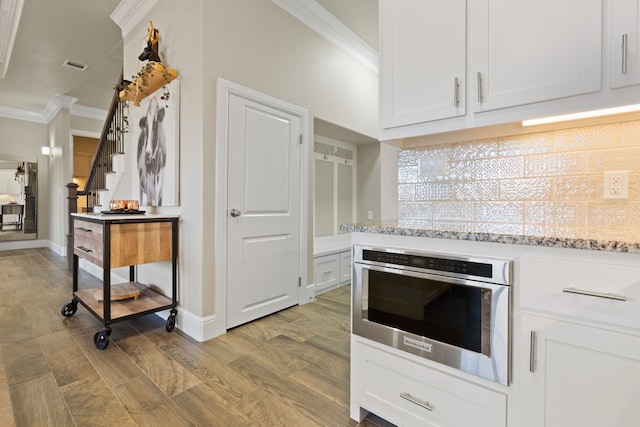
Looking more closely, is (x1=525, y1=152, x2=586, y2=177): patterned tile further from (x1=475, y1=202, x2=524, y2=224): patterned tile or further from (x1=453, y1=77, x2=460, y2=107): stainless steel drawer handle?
(x1=453, y1=77, x2=460, y2=107): stainless steel drawer handle

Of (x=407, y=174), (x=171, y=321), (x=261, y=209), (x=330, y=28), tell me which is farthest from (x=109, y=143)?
(x=407, y=174)

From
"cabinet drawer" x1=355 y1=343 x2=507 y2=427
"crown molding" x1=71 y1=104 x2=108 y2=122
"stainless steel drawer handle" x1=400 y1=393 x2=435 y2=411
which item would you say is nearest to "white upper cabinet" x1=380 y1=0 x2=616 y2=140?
"cabinet drawer" x1=355 y1=343 x2=507 y2=427

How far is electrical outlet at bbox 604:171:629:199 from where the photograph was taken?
1.25 m

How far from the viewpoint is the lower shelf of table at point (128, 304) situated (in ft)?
7.34

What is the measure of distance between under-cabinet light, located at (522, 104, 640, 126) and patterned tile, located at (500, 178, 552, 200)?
266 mm

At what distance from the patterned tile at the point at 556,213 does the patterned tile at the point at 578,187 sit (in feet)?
0.10

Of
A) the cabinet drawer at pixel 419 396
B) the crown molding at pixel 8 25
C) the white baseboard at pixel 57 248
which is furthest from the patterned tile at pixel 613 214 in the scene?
the white baseboard at pixel 57 248

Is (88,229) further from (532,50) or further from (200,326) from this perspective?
(532,50)

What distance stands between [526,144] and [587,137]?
0.22m

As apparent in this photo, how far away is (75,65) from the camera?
172 inches

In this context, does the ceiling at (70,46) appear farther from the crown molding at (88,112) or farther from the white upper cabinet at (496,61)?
the white upper cabinet at (496,61)

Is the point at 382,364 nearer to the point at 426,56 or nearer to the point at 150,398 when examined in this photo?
the point at 150,398

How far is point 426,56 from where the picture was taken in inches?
58.4

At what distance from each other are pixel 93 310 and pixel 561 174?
3049 mm
